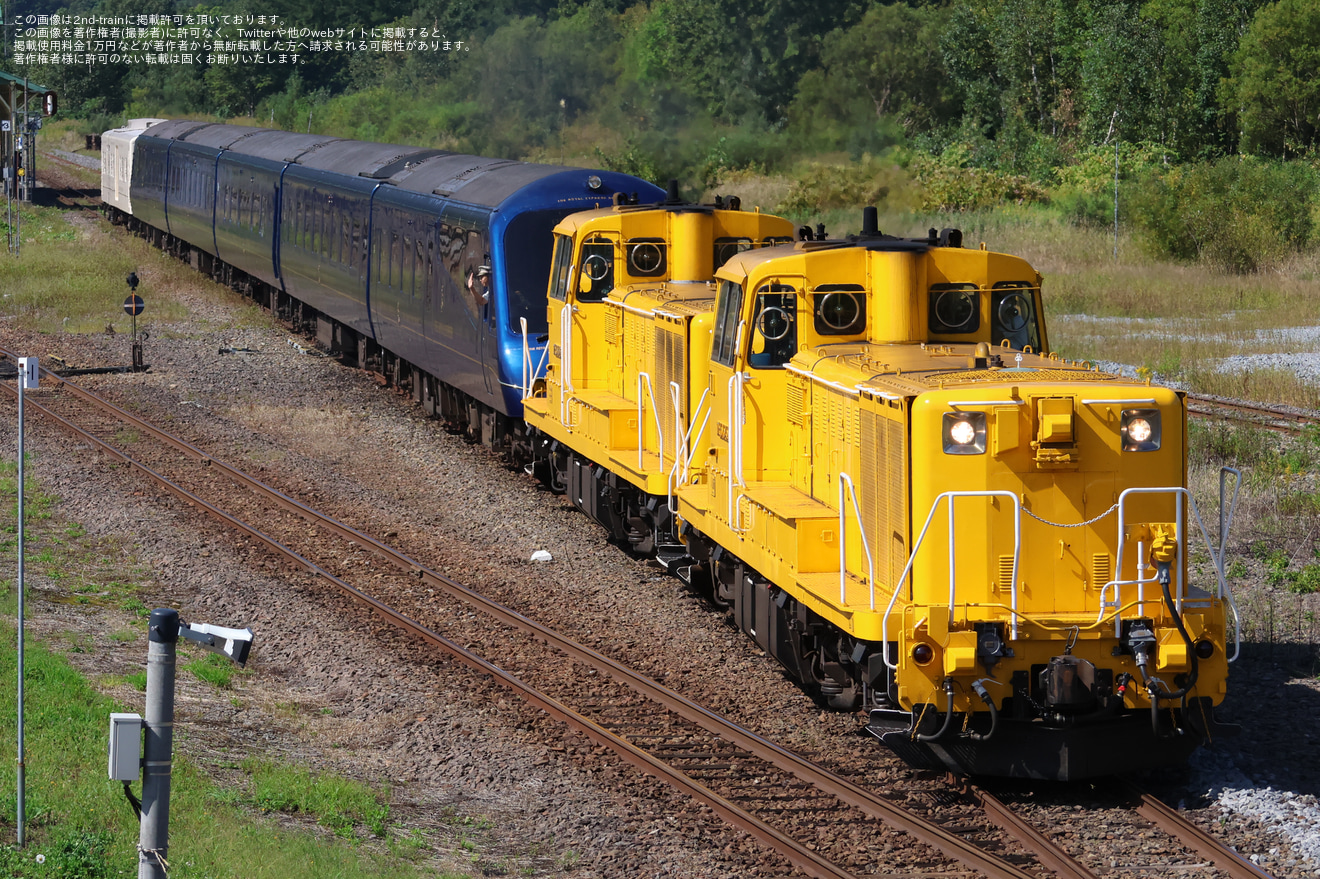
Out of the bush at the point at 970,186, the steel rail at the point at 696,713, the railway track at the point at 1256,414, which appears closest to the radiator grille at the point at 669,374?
the steel rail at the point at 696,713

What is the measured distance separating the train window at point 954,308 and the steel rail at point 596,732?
3.51m

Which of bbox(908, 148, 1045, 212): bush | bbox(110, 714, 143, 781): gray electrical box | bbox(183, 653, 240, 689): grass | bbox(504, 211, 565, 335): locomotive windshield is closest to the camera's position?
bbox(110, 714, 143, 781): gray electrical box

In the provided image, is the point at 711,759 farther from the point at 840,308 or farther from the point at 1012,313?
the point at 1012,313

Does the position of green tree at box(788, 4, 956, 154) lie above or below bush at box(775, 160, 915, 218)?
above

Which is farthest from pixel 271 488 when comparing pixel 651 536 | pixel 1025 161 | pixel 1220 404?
pixel 1025 161

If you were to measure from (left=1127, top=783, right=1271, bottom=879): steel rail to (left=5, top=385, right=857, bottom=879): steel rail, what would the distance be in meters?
1.88

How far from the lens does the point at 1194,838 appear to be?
27.3 feet

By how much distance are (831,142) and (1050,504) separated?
56.7 feet

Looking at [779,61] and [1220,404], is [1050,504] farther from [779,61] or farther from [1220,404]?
[779,61]

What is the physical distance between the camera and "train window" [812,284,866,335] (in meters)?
10.7

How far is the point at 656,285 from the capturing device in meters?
15.5

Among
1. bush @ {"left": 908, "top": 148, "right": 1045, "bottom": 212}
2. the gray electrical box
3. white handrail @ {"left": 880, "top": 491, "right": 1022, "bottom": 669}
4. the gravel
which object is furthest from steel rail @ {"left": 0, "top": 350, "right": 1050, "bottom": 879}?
bush @ {"left": 908, "top": 148, "right": 1045, "bottom": 212}

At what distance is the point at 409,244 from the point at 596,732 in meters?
12.5

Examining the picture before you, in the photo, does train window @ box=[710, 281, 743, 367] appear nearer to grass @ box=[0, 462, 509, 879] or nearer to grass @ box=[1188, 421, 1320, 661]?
grass @ box=[0, 462, 509, 879]
